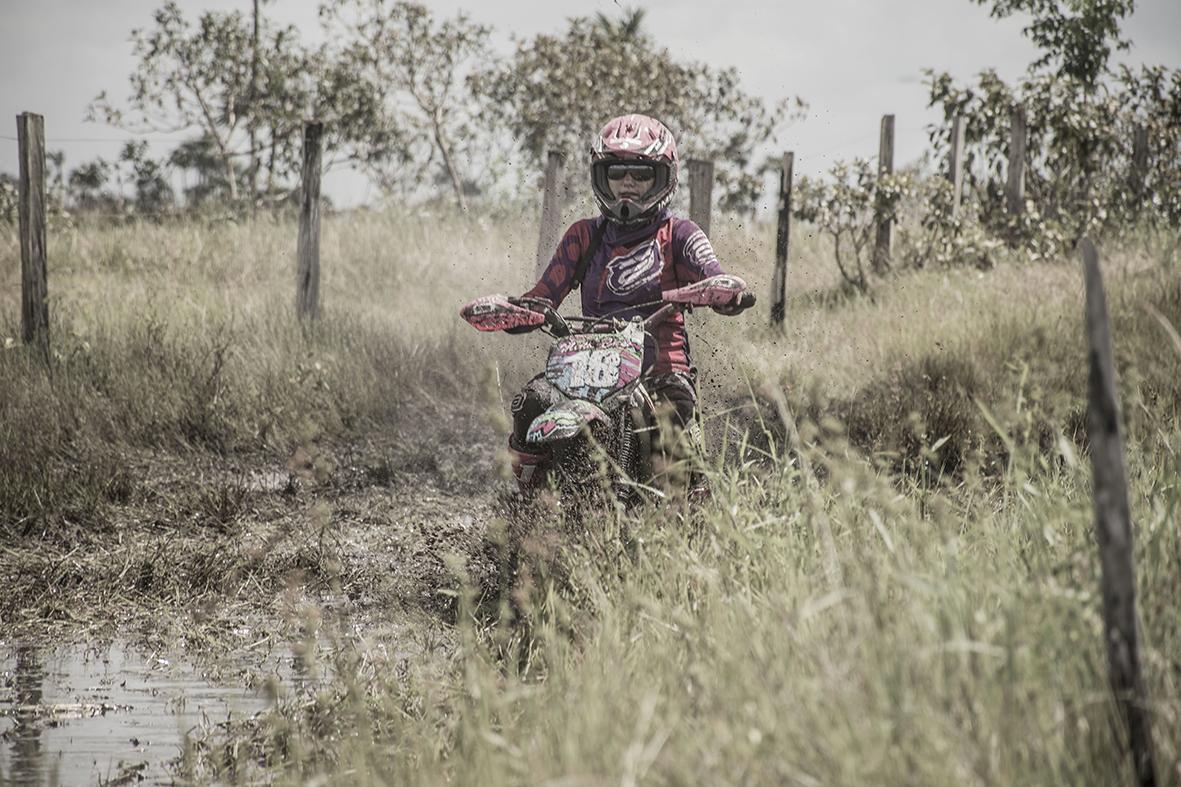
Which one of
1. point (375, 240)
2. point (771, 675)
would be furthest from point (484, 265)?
point (771, 675)

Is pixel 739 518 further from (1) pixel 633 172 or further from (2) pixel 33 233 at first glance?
(2) pixel 33 233

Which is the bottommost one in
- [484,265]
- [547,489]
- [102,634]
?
[102,634]

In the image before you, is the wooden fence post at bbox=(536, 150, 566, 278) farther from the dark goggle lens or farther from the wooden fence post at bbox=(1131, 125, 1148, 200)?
the wooden fence post at bbox=(1131, 125, 1148, 200)

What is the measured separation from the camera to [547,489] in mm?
4965

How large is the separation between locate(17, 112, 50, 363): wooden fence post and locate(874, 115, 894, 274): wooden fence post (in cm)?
776

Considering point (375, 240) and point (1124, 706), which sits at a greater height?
point (375, 240)

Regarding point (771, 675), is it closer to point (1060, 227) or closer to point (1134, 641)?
point (1134, 641)

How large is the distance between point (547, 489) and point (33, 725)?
2.08 m

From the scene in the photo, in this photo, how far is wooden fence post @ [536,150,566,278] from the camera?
9.40 meters

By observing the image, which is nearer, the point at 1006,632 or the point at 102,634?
the point at 1006,632

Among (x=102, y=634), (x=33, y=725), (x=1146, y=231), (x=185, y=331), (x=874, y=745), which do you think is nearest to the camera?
(x=874, y=745)

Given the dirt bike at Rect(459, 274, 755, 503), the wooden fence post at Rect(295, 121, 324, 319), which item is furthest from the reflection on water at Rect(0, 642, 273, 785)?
the wooden fence post at Rect(295, 121, 324, 319)

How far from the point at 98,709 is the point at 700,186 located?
22.0 feet

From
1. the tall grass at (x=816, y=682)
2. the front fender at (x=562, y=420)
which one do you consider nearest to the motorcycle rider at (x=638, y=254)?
the front fender at (x=562, y=420)
